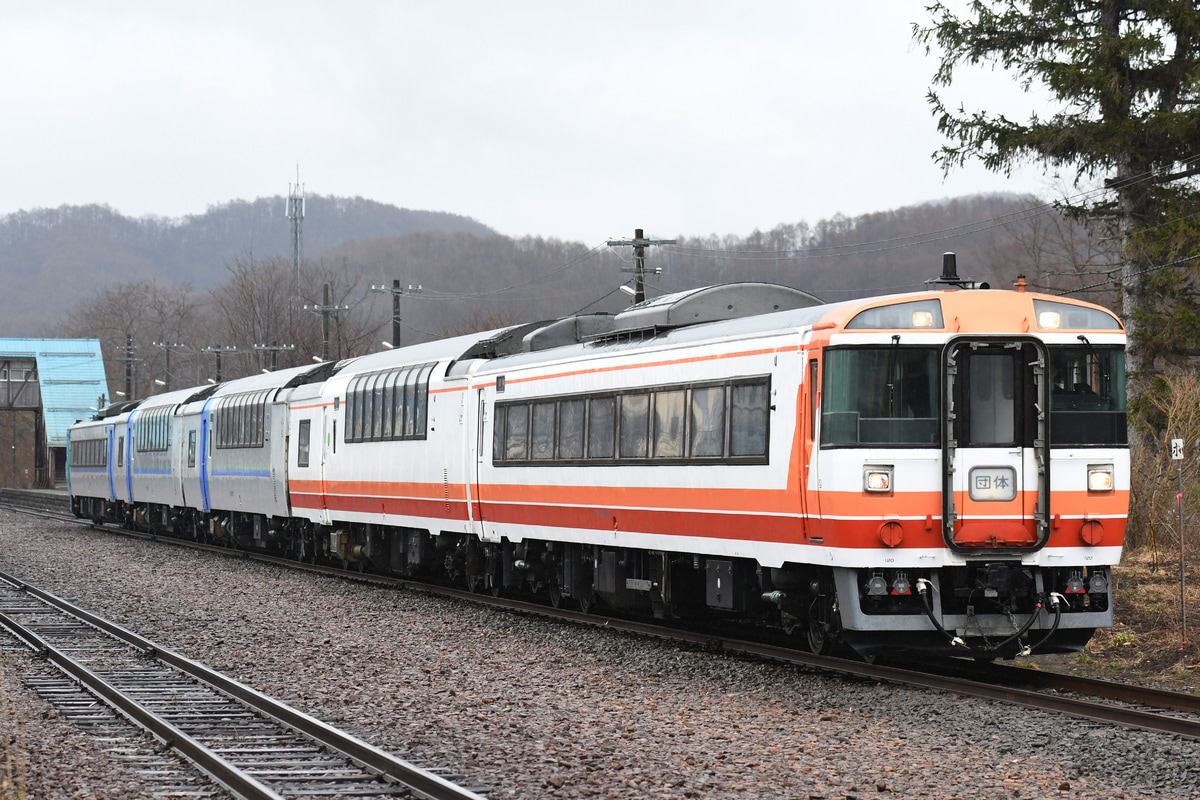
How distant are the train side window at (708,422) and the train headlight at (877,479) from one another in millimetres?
1982

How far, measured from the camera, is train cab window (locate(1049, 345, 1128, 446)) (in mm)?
11125

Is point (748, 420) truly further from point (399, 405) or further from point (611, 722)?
point (399, 405)

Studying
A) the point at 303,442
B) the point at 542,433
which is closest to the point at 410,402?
the point at 542,433

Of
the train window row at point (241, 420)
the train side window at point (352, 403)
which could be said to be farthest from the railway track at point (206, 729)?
the train window row at point (241, 420)

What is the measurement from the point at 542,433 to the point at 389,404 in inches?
219

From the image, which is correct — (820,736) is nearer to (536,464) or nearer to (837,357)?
(837,357)

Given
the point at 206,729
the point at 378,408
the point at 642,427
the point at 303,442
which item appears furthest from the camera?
the point at 303,442

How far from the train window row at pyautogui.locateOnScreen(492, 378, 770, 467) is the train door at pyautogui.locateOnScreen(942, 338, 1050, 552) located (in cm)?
160

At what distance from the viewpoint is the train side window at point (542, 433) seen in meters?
15.8

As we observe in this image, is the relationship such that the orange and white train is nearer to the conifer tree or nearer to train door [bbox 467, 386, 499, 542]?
train door [bbox 467, 386, 499, 542]

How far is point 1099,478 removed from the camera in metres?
11.2

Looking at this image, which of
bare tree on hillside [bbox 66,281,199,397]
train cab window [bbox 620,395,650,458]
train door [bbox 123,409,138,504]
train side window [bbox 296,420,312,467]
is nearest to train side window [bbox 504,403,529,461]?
train cab window [bbox 620,395,650,458]

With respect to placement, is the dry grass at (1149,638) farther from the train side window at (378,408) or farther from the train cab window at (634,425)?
the train side window at (378,408)

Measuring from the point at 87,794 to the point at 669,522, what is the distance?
662 centimetres
